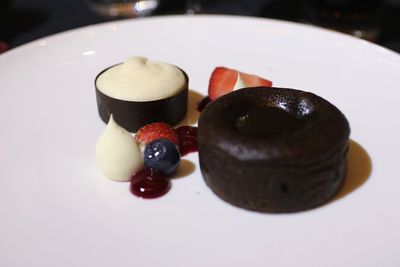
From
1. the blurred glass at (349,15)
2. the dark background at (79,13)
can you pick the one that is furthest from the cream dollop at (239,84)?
the dark background at (79,13)

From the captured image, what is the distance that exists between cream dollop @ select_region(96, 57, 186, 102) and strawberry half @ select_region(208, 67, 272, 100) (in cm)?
17

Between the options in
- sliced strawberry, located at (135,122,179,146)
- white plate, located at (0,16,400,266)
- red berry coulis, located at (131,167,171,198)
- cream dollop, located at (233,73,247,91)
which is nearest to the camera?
white plate, located at (0,16,400,266)

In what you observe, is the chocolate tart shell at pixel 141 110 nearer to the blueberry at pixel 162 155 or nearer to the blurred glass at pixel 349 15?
the blueberry at pixel 162 155

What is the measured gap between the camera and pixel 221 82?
7.76 ft

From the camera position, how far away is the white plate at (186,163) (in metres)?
1.62

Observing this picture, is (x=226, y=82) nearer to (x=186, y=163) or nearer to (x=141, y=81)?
(x=141, y=81)

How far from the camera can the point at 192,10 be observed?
12.7 feet

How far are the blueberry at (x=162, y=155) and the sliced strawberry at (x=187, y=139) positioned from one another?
16cm

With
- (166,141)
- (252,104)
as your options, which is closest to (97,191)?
(166,141)

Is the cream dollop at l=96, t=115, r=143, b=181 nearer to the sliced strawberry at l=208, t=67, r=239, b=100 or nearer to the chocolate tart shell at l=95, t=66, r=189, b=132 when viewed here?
the chocolate tart shell at l=95, t=66, r=189, b=132

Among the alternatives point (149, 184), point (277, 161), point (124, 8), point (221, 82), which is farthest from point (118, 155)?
point (124, 8)

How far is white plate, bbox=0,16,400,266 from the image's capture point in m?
1.62

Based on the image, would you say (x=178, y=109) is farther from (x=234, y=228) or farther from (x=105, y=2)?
(x=105, y=2)

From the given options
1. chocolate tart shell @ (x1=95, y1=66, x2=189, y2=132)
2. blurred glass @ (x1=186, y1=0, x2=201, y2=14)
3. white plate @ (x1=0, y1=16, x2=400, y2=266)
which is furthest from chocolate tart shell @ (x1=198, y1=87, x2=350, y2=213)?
blurred glass @ (x1=186, y1=0, x2=201, y2=14)
